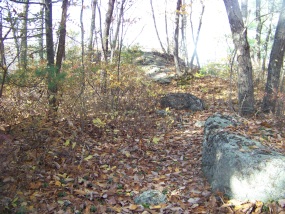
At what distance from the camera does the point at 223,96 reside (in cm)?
1046

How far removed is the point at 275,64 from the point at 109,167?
5209 mm

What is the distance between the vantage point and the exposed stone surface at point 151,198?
403 centimetres

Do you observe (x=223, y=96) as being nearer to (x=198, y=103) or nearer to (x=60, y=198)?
(x=198, y=103)

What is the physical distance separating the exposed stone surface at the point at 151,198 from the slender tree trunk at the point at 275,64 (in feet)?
15.2

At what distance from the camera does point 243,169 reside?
371cm

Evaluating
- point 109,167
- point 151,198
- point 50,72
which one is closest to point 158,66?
point 50,72

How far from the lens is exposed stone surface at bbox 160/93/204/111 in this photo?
8844 millimetres

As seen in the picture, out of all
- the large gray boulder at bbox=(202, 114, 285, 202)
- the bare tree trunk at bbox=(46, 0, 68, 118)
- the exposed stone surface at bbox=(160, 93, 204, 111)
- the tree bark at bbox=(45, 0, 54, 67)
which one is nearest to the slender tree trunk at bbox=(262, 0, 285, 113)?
the exposed stone surface at bbox=(160, 93, 204, 111)

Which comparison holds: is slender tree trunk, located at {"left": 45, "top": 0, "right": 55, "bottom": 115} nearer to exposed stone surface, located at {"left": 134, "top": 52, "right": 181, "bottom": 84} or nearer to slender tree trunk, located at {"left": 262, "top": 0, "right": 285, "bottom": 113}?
slender tree trunk, located at {"left": 262, "top": 0, "right": 285, "bottom": 113}

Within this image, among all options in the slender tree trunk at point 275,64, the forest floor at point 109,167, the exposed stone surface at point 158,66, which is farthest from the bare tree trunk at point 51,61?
the exposed stone surface at point 158,66

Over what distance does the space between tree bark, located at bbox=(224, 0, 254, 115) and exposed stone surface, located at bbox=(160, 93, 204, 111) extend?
5.64 ft

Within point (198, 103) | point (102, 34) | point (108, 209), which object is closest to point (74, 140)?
point (108, 209)

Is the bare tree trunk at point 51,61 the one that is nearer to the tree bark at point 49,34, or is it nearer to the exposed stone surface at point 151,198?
the tree bark at point 49,34

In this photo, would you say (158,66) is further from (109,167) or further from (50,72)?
(109,167)
